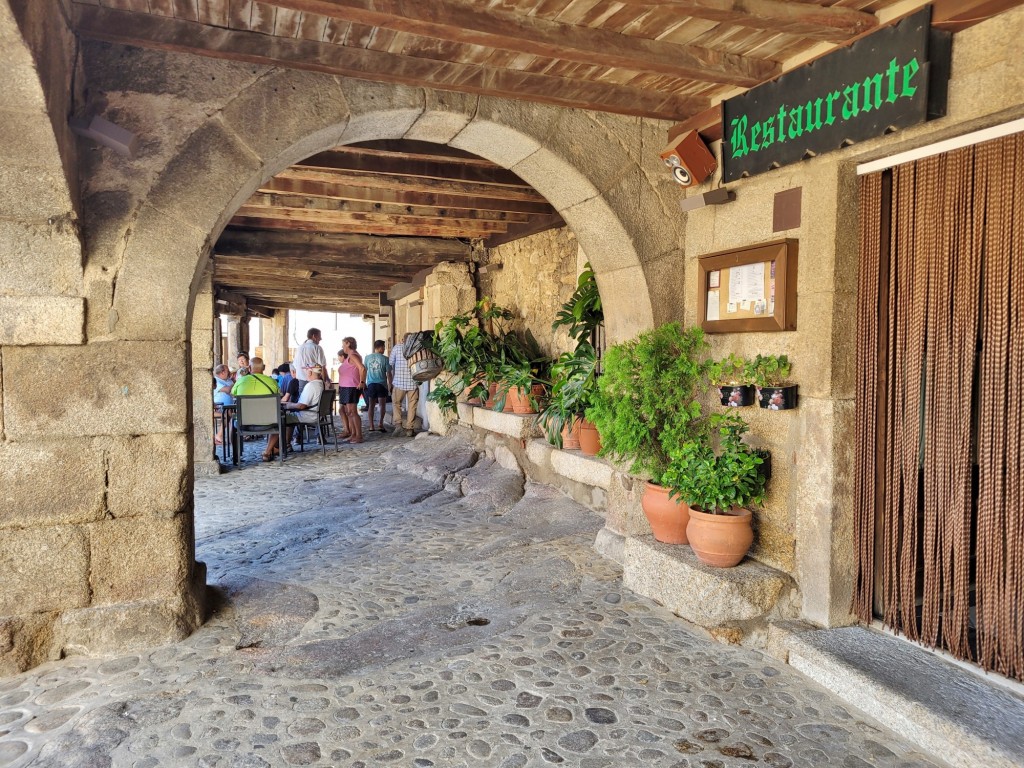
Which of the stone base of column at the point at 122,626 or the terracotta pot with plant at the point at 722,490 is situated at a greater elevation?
the terracotta pot with plant at the point at 722,490

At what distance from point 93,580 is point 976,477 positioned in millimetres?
3560

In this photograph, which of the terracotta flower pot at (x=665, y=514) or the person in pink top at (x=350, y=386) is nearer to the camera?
the terracotta flower pot at (x=665, y=514)

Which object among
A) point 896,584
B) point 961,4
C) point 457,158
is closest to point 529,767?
point 896,584

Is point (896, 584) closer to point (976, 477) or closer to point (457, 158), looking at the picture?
point (976, 477)

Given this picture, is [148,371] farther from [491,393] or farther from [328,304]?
[328,304]

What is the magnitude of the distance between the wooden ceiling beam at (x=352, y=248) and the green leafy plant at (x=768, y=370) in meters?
5.72

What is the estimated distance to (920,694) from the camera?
221 cm

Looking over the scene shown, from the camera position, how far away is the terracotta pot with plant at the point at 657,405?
3365 millimetres

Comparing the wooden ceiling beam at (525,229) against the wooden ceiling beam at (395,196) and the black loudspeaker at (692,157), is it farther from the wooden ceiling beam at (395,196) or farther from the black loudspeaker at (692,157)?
the black loudspeaker at (692,157)

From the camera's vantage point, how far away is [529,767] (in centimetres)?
200

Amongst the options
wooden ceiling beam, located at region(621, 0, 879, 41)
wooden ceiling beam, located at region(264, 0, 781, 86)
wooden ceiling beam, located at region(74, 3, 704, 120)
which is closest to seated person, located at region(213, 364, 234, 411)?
wooden ceiling beam, located at region(74, 3, 704, 120)

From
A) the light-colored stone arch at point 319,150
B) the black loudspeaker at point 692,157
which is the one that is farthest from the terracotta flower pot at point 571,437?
the black loudspeaker at point 692,157

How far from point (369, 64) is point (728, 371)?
2172mm

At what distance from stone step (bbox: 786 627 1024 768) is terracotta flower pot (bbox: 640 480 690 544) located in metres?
0.77
